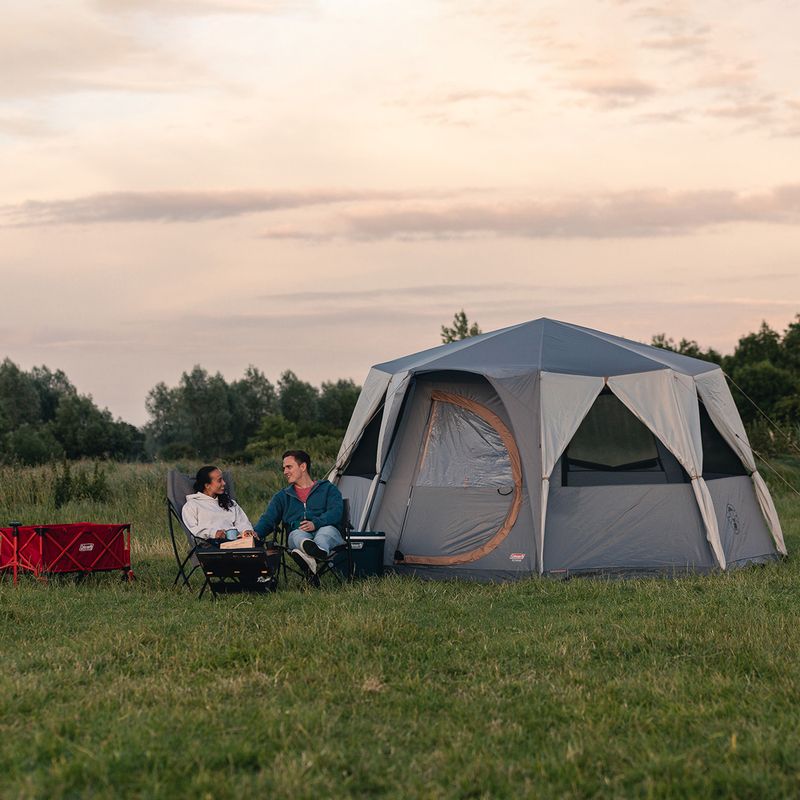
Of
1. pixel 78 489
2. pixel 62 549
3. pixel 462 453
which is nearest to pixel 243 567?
pixel 62 549

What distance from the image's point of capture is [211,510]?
8867 mm

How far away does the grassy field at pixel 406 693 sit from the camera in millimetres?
4023

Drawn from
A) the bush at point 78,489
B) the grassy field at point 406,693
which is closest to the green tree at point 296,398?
the bush at point 78,489

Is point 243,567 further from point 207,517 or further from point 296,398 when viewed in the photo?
point 296,398

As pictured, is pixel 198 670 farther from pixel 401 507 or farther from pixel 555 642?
pixel 401 507

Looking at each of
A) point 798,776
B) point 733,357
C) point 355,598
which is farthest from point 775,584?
point 733,357

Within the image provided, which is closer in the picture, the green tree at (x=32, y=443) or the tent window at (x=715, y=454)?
the tent window at (x=715, y=454)

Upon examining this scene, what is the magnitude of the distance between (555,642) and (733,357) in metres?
38.4

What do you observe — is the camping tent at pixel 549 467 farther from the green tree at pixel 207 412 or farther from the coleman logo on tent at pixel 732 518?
the green tree at pixel 207 412

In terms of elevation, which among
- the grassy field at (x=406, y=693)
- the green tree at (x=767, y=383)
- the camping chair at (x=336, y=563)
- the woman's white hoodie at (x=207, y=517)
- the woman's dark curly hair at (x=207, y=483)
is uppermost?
the green tree at (x=767, y=383)

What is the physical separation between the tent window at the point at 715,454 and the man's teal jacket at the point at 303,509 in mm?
3358

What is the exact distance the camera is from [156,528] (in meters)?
12.9

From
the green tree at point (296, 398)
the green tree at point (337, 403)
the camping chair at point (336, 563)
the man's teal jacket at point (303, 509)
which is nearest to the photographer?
the camping chair at point (336, 563)

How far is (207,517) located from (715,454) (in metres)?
4.60
